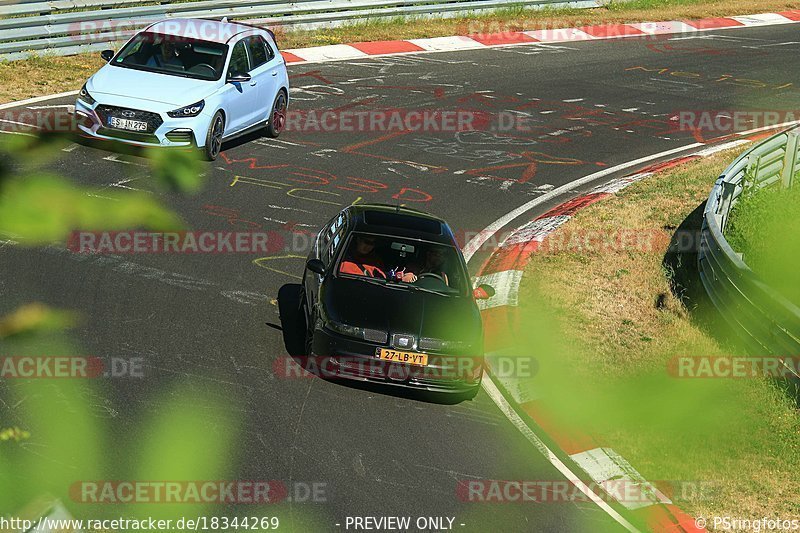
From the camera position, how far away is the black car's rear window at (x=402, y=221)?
448 inches

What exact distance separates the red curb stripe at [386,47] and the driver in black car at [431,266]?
14460 millimetres

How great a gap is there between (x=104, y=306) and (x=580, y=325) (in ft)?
17.3

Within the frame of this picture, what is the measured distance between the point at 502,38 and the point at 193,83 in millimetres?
13100

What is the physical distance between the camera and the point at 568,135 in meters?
20.5

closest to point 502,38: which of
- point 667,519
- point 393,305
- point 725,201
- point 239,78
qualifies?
point 239,78

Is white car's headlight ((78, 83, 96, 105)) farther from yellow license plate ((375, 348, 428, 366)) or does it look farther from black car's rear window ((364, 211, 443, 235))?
yellow license plate ((375, 348, 428, 366))

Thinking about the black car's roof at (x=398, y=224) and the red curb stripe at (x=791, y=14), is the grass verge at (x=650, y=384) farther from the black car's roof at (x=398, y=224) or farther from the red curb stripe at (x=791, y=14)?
the red curb stripe at (x=791, y=14)

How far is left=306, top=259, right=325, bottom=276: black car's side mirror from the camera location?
10711 millimetres

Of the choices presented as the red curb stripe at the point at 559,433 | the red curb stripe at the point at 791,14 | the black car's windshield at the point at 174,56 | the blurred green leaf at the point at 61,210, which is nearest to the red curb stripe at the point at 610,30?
the red curb stripe at the point at 791,14

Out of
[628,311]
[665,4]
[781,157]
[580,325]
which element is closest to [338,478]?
[580,325]

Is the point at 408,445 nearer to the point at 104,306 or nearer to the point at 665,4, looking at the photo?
the point at 104,306

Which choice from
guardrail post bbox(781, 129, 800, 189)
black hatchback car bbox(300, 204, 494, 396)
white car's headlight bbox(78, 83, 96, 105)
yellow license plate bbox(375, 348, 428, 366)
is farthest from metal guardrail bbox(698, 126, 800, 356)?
white car's headlight bbox(78, 83, 96, 105)

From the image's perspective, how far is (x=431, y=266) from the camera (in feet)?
36.4

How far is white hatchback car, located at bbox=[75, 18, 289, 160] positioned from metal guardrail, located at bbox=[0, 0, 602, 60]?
10.4 ft
